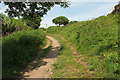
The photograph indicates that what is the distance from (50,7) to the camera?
40.0ft

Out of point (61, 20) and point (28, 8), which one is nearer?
point (28, 8)

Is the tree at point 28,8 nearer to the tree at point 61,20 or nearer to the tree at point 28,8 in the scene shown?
the tree at point 28,8

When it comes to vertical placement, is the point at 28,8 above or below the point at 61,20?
below

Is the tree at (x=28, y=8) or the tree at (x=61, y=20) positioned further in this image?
the tree at (x=61, y=20)

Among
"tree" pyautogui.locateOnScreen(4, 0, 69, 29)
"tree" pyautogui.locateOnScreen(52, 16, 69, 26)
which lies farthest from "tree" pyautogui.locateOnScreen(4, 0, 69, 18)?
"tree" pyautogui.locateOnScreen(52, 16, 69, 26)

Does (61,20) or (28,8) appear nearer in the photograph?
(28,8)

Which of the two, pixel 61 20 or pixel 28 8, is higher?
pixel 61 20

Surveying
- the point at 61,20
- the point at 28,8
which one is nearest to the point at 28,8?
the point at 28,8

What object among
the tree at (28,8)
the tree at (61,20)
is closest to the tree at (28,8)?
the tree at (28,8)

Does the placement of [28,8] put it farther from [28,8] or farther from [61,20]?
[61,20]

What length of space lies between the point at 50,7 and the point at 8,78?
29.1 feet

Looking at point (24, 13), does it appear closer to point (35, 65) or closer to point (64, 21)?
point (35, 65)

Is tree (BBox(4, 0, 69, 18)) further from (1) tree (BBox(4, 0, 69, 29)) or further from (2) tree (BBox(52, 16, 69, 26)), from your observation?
(2) tree (BBox(52, 16, 69, 26))

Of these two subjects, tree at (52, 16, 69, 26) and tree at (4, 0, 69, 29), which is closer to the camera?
tree at (4, 0, 69, 29)
